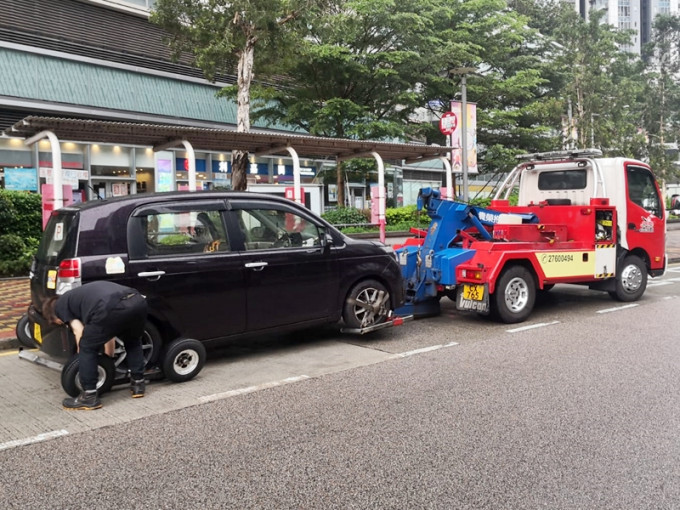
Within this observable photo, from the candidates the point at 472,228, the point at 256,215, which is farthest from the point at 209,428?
the point at 472,228

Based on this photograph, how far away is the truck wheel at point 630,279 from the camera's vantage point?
1051 centimetres

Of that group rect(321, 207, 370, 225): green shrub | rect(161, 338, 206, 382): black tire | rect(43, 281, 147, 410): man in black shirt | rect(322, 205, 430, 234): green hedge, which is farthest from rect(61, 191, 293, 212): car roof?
rect(321, 207, 370, 225): green shrub

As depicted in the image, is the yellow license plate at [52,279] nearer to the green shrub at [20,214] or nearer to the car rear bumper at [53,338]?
the car rear bumper at [53,338]

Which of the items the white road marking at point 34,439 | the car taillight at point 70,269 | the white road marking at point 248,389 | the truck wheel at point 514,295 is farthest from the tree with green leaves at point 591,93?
the white road marking at point 34,439

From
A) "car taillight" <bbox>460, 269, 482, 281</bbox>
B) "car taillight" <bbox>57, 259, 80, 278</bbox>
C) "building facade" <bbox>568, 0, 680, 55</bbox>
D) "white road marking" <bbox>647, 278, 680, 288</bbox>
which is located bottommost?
"white road marking" <bbox>647, 278, 680, 288</bbox>

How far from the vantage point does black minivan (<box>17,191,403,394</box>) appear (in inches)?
227

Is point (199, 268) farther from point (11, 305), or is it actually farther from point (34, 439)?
point (11, 305)

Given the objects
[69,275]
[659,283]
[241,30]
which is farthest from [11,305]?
[659,283]

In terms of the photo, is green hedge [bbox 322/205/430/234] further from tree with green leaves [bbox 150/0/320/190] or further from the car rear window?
the car rear window

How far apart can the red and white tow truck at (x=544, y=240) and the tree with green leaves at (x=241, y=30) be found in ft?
23.3

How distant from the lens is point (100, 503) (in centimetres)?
353

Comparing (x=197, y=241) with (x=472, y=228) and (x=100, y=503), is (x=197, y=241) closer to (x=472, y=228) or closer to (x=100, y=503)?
(x=100, y=503)

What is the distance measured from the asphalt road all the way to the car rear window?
1.45 m

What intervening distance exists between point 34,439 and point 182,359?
1.66 m
